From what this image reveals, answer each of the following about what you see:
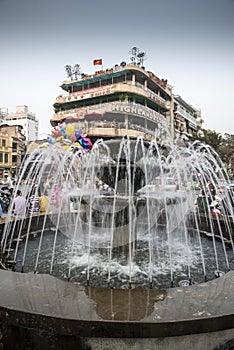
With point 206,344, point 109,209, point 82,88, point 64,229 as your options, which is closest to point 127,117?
point 82,88

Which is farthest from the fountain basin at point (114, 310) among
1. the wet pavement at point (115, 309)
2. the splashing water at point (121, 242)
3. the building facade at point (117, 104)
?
the building facade at point (117, 104)

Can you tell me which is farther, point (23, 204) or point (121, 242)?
point (23, 204)

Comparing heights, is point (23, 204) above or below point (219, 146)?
below

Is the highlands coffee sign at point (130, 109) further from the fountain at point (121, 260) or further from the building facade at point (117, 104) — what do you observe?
the fountain at point (121, 260)

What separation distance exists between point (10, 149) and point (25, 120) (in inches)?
1893

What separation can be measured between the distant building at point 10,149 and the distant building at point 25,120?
38809 mm

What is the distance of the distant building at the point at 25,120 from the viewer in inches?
3620

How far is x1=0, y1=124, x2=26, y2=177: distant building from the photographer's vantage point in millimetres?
47750

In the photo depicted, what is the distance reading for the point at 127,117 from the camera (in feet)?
125

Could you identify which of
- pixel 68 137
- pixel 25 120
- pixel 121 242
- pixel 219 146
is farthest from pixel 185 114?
pixel 121 242

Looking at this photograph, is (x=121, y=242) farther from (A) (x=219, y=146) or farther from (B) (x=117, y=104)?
(A) (x=219, y=146)

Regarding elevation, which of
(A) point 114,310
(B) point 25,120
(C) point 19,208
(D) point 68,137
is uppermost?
(B) point 25,120

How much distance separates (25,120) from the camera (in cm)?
9281

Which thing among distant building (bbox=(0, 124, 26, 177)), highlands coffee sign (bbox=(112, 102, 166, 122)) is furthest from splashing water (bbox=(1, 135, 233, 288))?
distant building (bbox=(0, 124, 26, 177))
